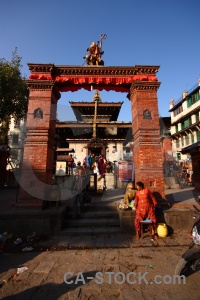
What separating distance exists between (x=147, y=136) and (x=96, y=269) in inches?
190

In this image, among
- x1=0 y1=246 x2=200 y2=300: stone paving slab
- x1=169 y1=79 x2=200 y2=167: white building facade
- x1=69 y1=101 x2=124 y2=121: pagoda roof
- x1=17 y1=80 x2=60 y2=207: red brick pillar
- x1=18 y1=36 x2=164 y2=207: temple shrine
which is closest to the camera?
x1=0 y1=246 x2=200 y2=300: stone paving slab

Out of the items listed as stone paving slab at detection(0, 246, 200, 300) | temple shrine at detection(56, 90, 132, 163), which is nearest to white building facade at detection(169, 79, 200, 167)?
temple shrine at detection(56, 90, 132, 163)

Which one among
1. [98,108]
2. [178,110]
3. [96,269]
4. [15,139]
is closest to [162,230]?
[96,269]

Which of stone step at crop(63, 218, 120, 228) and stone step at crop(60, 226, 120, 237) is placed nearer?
stone step at crop(60, 226, 120, 237)

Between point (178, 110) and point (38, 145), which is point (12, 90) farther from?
point (178, 110)

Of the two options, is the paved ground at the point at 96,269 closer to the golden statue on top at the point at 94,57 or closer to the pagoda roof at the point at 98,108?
the golden statue on top at the point at 94,57

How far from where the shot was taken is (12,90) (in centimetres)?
1836

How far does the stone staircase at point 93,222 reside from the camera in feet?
19.8

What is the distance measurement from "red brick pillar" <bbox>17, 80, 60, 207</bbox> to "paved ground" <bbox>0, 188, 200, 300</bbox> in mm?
1588

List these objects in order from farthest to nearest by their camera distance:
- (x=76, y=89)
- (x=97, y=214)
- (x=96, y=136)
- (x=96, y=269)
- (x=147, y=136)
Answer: (x=96, y=136), (x=76, y=89), (x=147, y=136), (x=97, y=214), (x=96, y=269)

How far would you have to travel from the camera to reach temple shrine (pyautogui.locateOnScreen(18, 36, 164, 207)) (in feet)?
22.1

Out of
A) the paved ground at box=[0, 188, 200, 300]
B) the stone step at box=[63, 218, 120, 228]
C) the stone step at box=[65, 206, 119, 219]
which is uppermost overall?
the stone step at box=[65, 206, 119, 219]

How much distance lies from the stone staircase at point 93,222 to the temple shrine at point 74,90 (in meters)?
1.28

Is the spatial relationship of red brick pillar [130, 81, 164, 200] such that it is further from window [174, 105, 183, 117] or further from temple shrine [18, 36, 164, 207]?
window [174, 105, 183, 117]
